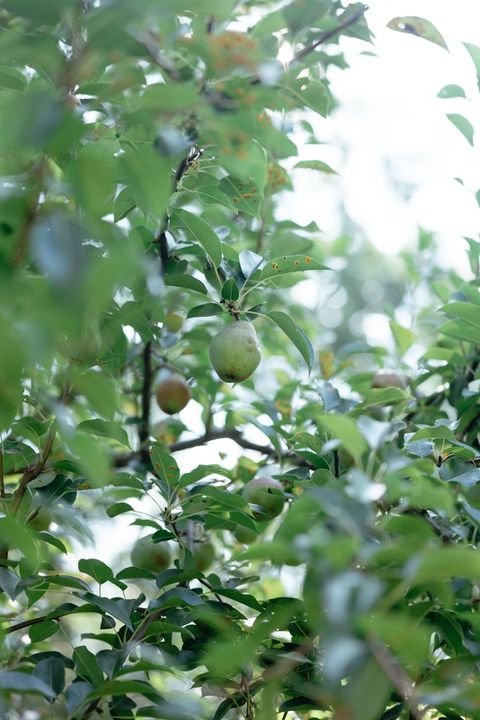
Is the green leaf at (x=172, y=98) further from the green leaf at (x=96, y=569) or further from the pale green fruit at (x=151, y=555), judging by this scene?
the pale green fruit at (x=151, y=555)

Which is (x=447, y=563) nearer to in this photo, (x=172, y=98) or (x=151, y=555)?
(x=172, y=98)

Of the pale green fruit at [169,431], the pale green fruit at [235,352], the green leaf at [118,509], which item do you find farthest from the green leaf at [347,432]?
the pale green fruit at [169,431]

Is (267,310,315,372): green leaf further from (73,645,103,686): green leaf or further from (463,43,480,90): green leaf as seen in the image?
(463,43,480,90): green leaf

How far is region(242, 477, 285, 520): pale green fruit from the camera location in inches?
60.1

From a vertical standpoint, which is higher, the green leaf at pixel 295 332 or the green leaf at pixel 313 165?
the green leaf at pixel 313 165

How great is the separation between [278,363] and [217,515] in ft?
4.09

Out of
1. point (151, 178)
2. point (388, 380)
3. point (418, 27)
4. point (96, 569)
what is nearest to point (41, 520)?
point (96, 569)

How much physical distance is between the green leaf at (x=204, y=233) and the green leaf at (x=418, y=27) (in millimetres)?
513

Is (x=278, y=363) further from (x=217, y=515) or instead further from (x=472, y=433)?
(x=217, y=515)

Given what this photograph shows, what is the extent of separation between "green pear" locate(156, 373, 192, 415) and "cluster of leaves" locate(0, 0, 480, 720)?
110mm

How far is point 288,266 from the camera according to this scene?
1.35 meters

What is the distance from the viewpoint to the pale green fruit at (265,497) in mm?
1527

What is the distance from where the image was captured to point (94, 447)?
82 cm

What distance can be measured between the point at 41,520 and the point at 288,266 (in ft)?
2.22
